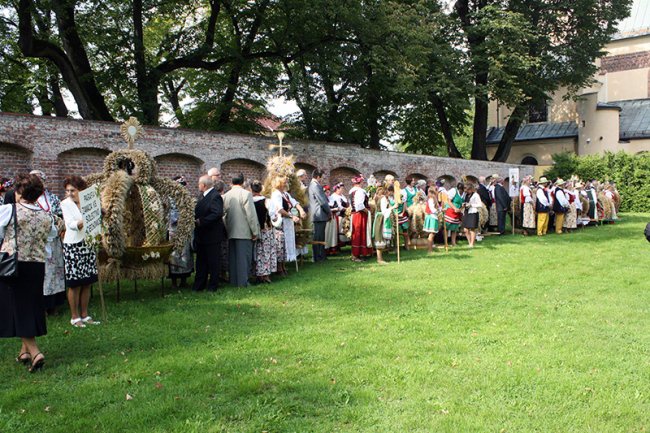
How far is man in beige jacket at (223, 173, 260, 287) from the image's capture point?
31.2ft

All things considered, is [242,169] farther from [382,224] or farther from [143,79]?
[382,224]

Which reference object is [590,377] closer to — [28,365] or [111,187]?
[28,365]

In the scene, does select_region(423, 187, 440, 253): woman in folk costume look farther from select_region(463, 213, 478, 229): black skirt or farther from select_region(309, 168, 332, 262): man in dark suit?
select_region(309, 168, 332, 262): man in dark suit

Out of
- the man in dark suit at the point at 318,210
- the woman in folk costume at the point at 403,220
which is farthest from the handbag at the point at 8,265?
the woman in folk costume at the point at 403,220

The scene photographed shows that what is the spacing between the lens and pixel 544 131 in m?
39.6

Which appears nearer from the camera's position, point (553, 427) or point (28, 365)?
point (553, 427)

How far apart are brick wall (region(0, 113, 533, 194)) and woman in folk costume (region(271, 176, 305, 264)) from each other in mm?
5405

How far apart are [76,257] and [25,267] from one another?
1.71 meters

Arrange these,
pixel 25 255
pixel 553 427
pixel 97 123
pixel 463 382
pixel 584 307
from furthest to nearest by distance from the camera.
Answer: pixel 97 123 → pixel 584 307 → pixel 25 255 → pixel 463 382 → pixel 553 427

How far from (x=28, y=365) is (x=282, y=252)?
6.01 meters

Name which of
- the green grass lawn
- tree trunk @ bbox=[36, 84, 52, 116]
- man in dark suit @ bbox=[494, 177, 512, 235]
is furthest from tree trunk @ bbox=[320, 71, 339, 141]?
the green grass lawn

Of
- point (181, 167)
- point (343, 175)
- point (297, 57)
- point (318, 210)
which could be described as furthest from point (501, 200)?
point (181, 167)

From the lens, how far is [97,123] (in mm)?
13586

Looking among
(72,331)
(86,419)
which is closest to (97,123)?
(72,331)
